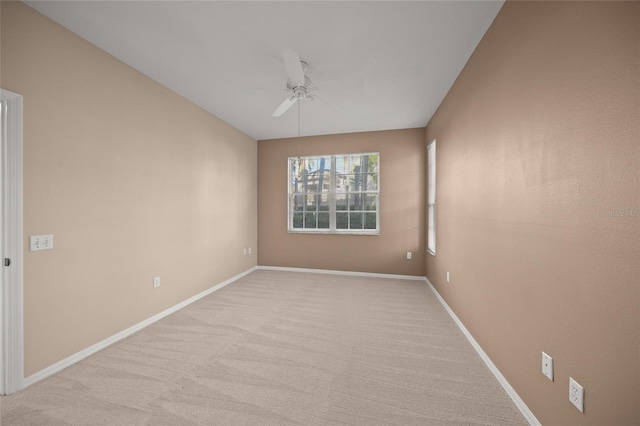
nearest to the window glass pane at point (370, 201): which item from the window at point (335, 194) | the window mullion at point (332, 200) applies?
the window at point (335, 194)

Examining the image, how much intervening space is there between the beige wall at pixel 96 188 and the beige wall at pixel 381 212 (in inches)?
70.9

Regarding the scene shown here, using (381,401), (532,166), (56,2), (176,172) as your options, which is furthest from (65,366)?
(532,166)

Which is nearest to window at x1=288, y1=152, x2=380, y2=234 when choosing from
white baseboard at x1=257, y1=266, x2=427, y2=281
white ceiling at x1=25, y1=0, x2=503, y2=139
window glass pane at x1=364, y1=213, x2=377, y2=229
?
window glass pane at x1=364, y1=213, x2=377, y2=229

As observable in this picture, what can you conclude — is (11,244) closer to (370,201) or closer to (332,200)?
(332,200)

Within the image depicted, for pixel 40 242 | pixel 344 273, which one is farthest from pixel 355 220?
pixel 40 242

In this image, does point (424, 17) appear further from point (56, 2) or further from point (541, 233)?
point (56, 2)

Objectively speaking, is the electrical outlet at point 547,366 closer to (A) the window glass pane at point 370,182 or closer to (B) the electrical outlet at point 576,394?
(B) the electrical outlet at point 576,394

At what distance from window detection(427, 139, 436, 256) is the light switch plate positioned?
14.5 ft

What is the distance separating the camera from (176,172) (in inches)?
132

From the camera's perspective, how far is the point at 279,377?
6.54 ft

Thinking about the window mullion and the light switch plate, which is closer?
the light switch plate

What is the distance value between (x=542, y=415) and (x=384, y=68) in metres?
2.97

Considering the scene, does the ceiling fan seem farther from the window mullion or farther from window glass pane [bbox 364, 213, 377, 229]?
window glass pane [bbox 364, 213, 377, 229]

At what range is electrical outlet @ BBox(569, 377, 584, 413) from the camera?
1.19m
